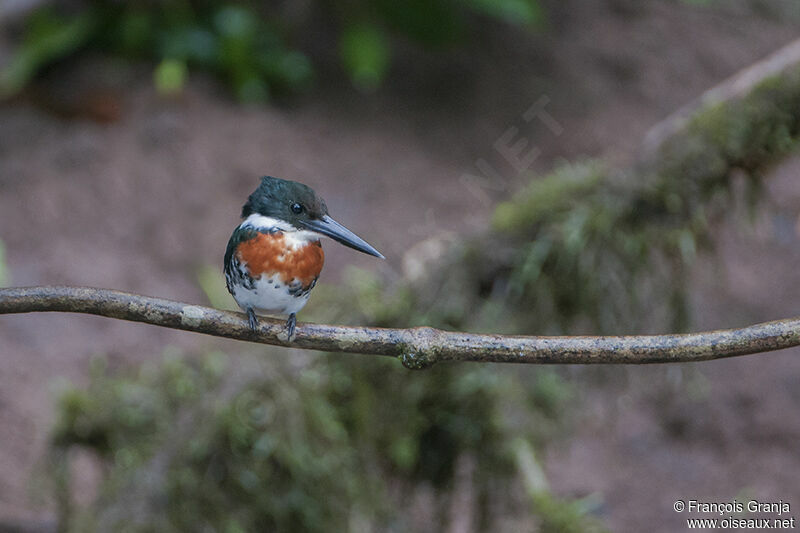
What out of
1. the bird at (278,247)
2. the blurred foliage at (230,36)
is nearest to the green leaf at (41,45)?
the blurred foliage at (230,36)

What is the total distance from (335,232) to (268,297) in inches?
9.5

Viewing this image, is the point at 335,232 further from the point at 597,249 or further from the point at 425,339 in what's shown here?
the point at 597,249

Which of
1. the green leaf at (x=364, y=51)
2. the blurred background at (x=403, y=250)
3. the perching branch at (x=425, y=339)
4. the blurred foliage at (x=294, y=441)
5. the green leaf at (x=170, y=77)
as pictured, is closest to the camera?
the perching branch at (x=425, y=339)

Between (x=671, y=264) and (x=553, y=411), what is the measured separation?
842 millimetres

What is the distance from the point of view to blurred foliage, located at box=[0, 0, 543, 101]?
17.8ft

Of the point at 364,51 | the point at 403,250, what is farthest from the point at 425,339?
the point at 364,51

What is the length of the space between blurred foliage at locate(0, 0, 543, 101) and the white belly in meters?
3.95

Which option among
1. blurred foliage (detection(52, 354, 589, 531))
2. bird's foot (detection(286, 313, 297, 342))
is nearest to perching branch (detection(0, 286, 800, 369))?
bird's foot (detection(286, 313, 297, 342))

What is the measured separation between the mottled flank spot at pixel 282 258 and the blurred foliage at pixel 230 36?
13.0ft

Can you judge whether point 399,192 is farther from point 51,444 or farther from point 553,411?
point 51,444

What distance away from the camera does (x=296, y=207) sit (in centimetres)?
146

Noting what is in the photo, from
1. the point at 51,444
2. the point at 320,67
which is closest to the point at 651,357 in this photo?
the point at 51,444

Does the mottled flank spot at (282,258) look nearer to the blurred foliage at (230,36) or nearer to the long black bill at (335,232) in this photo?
the long black bill at (335,232)

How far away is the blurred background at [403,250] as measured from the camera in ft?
10.5
